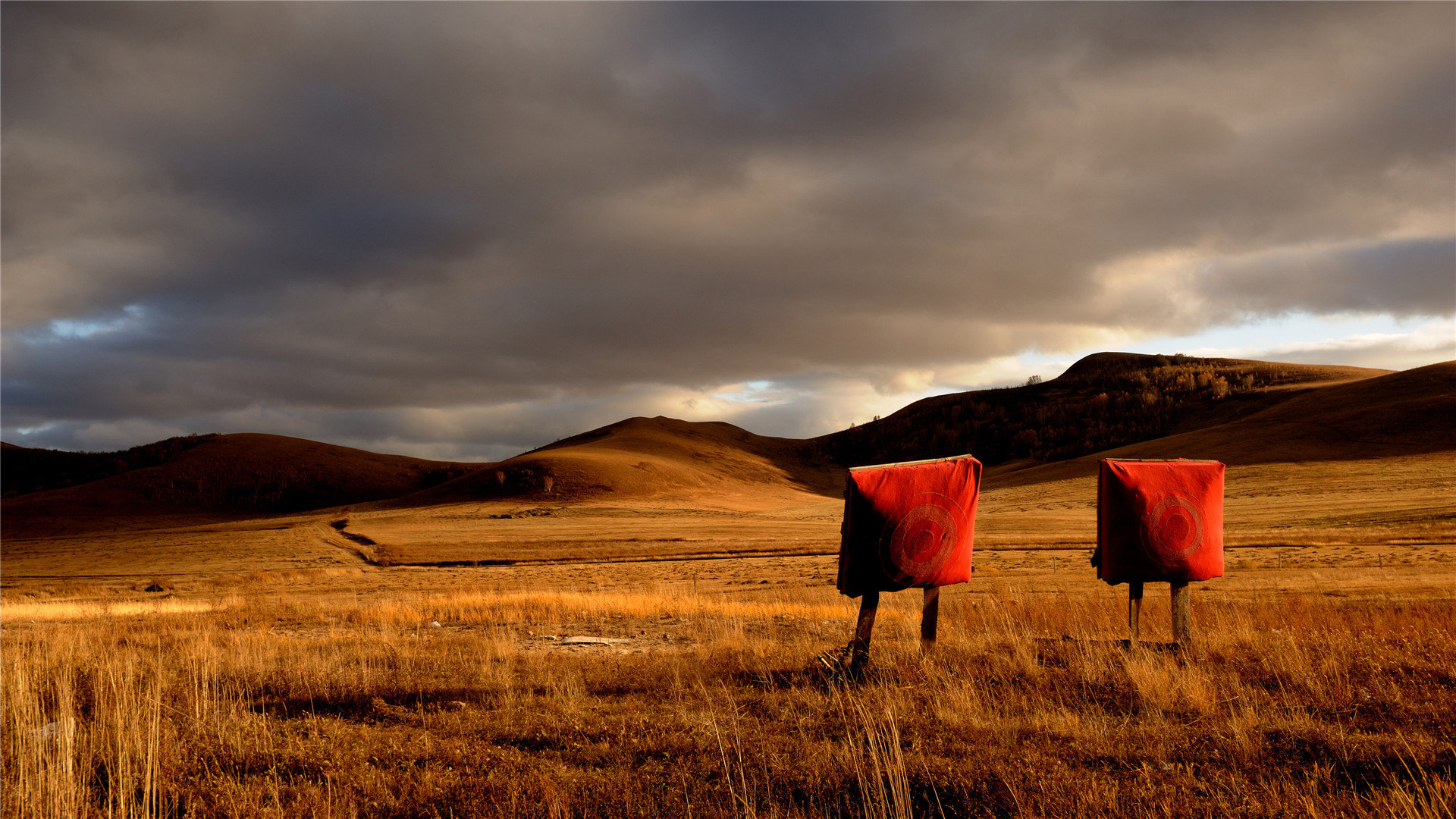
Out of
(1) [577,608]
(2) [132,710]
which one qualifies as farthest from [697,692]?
(1) [577,608]

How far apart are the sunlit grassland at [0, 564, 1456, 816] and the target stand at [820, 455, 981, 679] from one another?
965 millimetres

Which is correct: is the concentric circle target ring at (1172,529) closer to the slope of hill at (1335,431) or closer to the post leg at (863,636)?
the post leg at (863,636)

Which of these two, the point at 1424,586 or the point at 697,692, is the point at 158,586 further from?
the point at 1424,586

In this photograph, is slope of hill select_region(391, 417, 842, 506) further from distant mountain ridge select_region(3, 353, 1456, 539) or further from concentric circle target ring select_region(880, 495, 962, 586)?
concentric circle target ring select_region(880, 495, 962, 586)

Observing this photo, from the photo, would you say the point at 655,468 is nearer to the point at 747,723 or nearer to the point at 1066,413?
the point at 1066,413

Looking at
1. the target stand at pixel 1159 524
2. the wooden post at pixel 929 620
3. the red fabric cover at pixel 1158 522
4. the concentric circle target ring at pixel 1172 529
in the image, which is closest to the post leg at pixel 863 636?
the wooden post at pixel 929 620

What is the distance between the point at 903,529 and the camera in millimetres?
10234

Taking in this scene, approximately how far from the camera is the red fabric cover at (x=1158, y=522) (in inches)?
457

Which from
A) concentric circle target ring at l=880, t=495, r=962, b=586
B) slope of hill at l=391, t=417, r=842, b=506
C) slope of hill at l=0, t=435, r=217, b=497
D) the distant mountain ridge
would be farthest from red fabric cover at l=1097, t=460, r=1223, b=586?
slope of hill at l=0, t=435, r=217, b=497

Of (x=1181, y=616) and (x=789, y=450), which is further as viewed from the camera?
(x=789, y=450)

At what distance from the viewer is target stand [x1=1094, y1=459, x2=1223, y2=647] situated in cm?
1161

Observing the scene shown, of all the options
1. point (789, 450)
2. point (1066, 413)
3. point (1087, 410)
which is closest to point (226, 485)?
point (789, 450)

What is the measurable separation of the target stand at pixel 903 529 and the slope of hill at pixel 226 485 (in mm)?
86550

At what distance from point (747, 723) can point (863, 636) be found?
260 cm
